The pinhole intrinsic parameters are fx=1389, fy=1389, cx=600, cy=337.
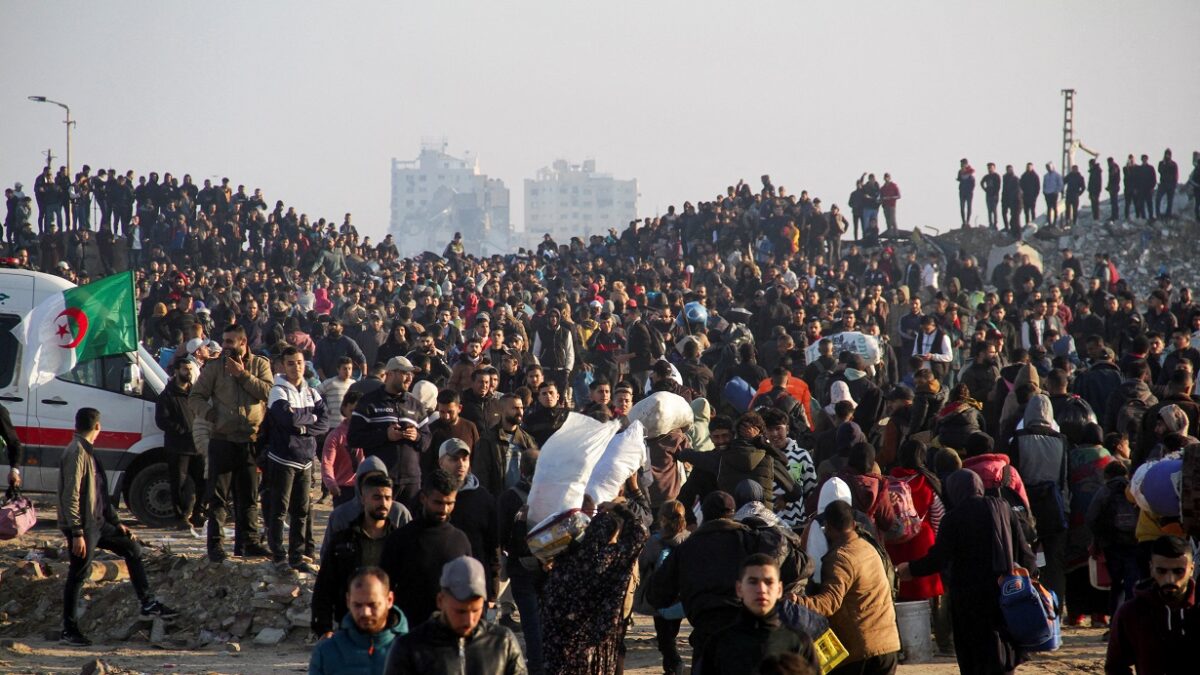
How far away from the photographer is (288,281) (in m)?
28.5

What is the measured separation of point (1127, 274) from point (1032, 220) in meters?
2.60

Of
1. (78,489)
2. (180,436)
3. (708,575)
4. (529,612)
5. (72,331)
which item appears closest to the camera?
(708,575)

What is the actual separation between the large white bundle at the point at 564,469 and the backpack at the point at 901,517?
6.89 feet

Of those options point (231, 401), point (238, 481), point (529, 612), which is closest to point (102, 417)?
point (238, 481)

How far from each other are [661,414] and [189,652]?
401cm

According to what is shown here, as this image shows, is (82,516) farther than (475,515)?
Yes

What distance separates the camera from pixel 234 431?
11.6 meters

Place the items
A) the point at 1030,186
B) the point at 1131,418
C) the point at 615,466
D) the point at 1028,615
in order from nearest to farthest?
1. the point at 1028,615
2. the point at 615,466
3. the point at 1131,418
4. the point at 1030,186

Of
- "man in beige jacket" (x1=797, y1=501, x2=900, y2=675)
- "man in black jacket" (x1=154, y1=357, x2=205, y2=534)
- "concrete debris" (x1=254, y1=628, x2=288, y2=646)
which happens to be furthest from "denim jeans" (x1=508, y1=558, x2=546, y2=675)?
"man in black jacket" (x1=154, y1=357, x2=205, y2=534)

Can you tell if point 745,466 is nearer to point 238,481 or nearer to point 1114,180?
point 238,481

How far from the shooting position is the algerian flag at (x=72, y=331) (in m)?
13.4

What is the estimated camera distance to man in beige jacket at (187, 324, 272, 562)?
1150cm

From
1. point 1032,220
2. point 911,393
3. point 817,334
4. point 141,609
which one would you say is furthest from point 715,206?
point 141,609

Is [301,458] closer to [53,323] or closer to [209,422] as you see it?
[209,422]
